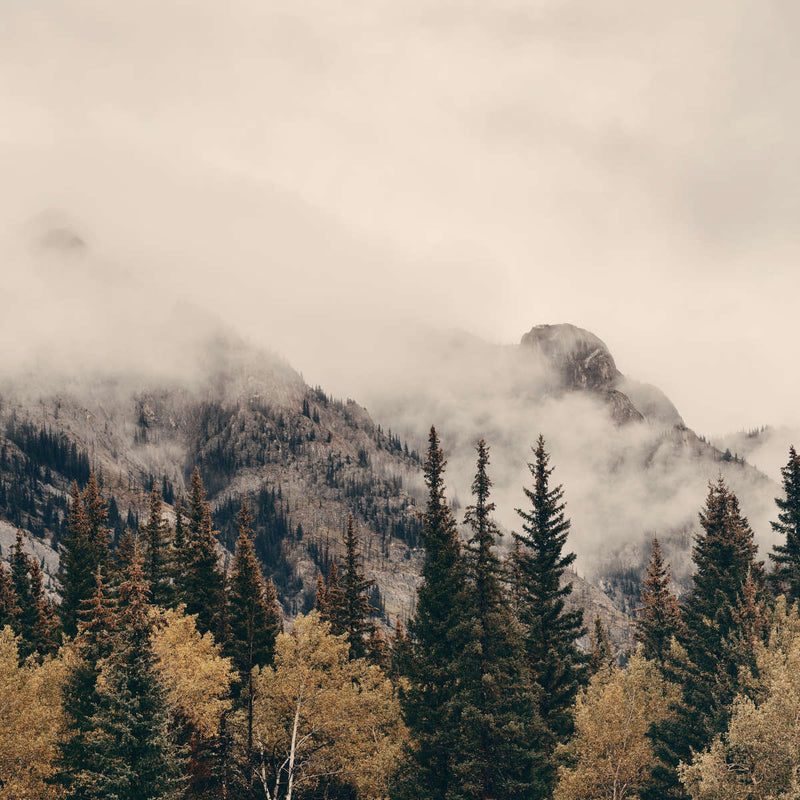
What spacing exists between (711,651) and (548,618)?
10.9m

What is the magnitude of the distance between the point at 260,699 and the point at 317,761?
5983mm

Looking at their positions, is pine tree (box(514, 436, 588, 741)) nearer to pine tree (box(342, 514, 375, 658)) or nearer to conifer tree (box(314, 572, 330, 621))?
pine tree (box(342, 514, 375, 658))

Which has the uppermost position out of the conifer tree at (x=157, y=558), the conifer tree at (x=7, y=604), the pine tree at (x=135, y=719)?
the conifer tree at (x=157, y=558)

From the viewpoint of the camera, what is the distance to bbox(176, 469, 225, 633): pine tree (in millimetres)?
61031

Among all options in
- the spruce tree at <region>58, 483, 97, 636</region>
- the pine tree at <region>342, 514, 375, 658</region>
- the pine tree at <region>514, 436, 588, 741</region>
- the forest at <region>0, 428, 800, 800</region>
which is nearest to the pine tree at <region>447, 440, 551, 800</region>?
the forest at <region>0, 428, 800, 800</region>

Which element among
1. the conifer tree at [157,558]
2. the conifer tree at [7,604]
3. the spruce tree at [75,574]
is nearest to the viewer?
the conifer tree at [157,558]

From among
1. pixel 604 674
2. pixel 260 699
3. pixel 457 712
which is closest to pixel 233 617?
pixel 260 699

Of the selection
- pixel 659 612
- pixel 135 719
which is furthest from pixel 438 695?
pixel 659 612

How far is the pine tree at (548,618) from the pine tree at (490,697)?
3.76m

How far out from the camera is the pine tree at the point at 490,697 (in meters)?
42.5

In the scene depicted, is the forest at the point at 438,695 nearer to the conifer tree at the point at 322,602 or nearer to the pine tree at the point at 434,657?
the pine tree at the point at 434,657

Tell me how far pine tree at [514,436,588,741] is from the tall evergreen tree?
23.1ft

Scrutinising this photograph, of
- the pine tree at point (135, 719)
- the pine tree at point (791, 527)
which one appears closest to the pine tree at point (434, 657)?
the pine tree at point (135, 719)

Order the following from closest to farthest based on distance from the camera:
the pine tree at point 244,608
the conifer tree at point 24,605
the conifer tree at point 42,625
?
the pine tree at point 244,608 → the conifer tree at point 42,625 → the conifer tree at point 24,605
